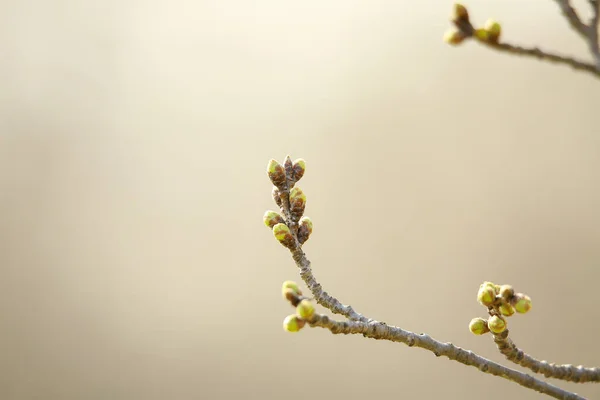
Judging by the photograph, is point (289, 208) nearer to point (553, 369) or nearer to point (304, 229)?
point (304, 229)

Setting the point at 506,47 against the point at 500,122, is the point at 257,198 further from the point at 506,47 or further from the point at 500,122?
the point at 506,47

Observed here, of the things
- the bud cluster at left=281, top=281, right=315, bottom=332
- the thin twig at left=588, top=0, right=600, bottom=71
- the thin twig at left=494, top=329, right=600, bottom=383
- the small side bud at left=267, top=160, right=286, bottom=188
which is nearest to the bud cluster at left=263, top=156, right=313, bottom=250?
the small side bud at left=267, top=160, right=286, bottom=188

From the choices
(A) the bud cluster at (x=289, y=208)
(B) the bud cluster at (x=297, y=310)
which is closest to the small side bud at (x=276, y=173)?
(A) the bud cluster at (x=289, y=208)

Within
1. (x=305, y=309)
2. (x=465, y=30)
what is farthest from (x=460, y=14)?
(x=305, y=309)

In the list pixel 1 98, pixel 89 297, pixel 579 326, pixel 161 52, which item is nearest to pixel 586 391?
pixel 579 326

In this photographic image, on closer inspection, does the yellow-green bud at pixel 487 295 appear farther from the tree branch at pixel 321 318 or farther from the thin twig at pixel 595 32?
the thin twig at pixel 595 32

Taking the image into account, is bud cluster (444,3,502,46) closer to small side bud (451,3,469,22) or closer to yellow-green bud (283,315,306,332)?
small side bud (451,3,469,22)
